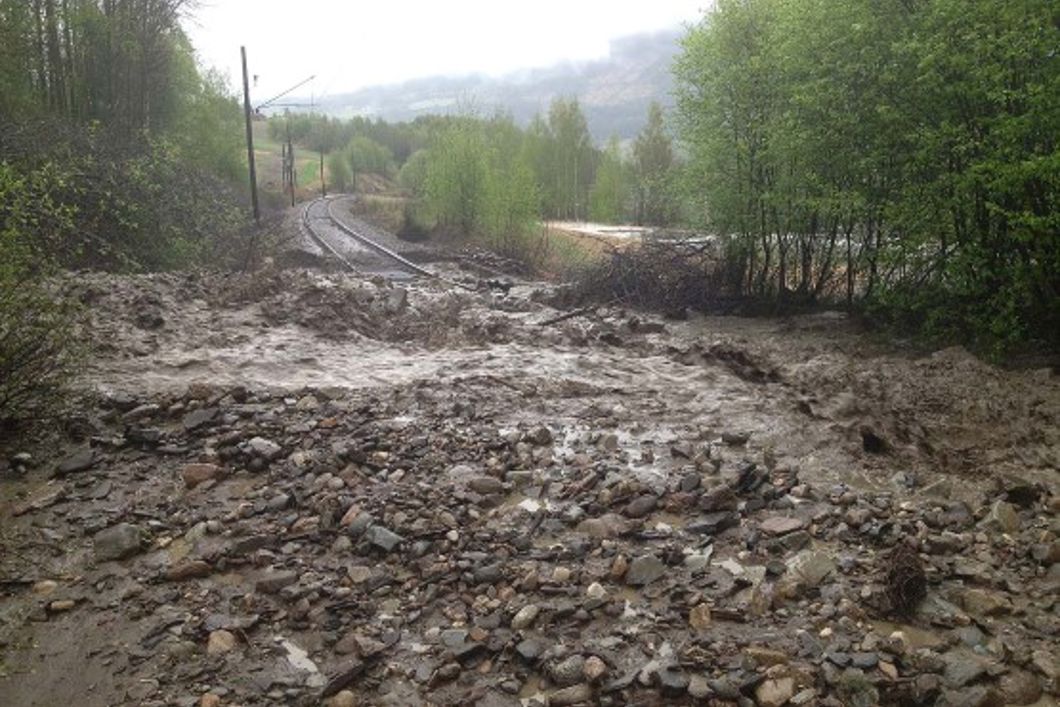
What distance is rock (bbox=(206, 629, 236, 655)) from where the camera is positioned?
455cm

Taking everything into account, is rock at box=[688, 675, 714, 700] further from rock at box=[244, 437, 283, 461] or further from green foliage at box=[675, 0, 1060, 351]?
green foliage at box=[675, 0, 1060, 351]

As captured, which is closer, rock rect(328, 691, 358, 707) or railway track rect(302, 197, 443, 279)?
rock rect(328, 691, 358, 707)

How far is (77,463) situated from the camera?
22.6 feet

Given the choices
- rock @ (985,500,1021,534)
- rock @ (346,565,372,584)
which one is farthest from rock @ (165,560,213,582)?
rock @ (985,500,1021,534)

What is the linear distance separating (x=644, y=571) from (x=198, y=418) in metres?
5.17

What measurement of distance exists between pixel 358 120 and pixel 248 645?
12383 centimetres

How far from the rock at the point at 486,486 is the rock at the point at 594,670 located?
230 cm

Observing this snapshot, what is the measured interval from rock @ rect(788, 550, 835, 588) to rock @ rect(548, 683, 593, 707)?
1766mm

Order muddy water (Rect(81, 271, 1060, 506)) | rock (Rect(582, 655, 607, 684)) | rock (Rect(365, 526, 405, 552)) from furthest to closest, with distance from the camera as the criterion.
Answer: muddy water (Rect(81, 271, 1060, 506))
rock (Rect(365, 526, 405, 552))
rock (Rect(582, 655, 607, 684))

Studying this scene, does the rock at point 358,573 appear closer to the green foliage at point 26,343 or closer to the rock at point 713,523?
the rock at point 713,523

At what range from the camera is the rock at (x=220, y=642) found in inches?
179

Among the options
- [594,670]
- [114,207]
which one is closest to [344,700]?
[594,670]

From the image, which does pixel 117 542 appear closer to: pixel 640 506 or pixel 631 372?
pixel 640 506

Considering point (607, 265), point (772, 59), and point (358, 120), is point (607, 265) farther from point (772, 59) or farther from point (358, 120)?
point (358, 120)
